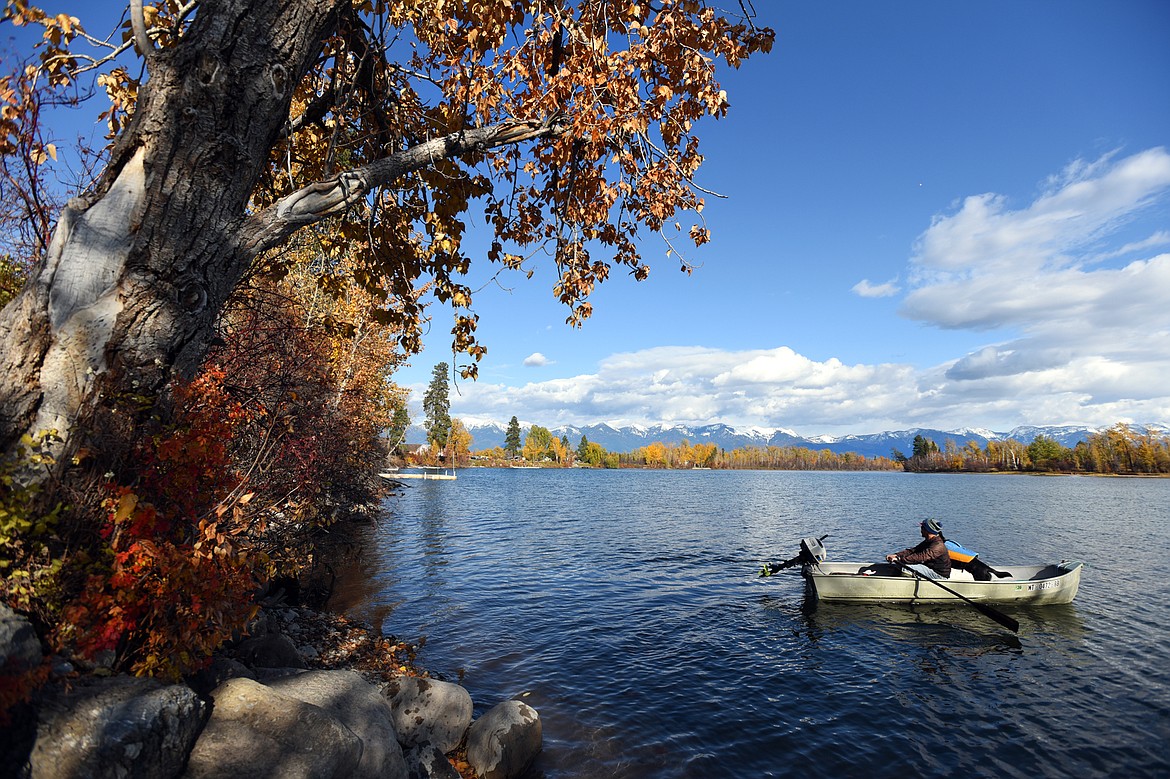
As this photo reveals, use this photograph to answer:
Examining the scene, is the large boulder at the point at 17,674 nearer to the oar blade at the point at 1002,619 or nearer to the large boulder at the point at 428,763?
the large boulder at the point at 428,763

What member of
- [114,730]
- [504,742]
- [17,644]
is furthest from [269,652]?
[17,644]

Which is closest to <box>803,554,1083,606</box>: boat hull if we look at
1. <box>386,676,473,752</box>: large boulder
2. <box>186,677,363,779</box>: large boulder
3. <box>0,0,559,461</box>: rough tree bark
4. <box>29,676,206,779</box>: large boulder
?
<box>386,676,473,752</box>: large boulder

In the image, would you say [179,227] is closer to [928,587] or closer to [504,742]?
[504,742]

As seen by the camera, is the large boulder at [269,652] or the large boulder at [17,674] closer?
the large boulder at [17,674]

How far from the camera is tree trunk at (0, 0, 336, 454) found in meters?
4.10

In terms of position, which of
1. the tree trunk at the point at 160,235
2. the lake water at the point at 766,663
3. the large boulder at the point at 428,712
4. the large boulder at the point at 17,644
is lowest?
the lake water at the point at 766,663

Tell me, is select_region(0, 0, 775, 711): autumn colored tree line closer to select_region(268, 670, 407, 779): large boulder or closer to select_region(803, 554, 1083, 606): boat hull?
select_region(268, 670, 407, 779): large boulder

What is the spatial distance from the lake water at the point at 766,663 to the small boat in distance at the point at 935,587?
0.49m

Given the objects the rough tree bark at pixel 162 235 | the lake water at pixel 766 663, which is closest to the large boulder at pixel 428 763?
the lake water at pixel 766 663

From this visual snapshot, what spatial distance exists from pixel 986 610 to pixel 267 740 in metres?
18.0

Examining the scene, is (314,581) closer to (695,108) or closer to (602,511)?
(695,108)

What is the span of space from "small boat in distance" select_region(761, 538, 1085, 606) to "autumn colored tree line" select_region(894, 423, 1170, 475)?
174196 millimetres

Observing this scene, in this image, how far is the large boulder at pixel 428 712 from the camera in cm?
812

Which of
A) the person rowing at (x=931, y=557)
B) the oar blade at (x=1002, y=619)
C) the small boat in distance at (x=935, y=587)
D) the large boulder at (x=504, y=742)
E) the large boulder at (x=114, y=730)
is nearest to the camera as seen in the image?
the large boulder at (x=114, y=730)
